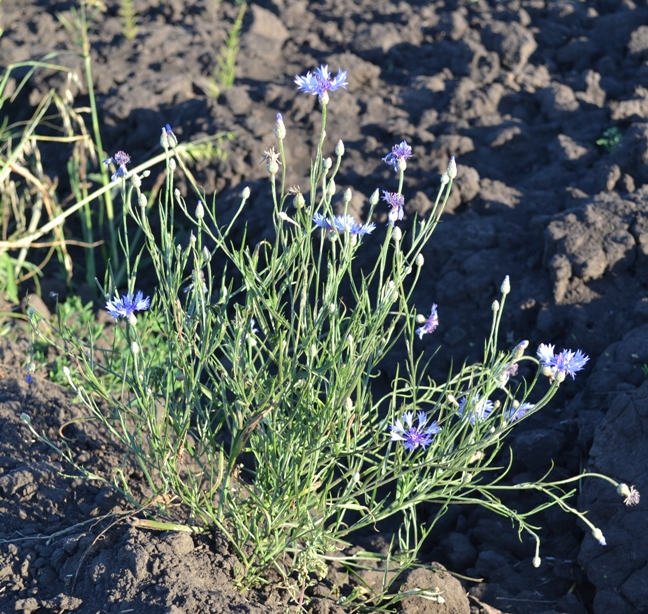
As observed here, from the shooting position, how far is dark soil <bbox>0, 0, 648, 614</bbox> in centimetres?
234

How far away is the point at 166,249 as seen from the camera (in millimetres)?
2100

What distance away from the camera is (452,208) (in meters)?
3.89

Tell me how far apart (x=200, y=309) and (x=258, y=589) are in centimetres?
75

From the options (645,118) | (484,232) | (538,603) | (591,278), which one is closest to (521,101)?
(645,118)

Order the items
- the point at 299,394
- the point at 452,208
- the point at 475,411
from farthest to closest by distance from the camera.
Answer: the point at 452,208 → the point at 299,394 → the point at 475,411

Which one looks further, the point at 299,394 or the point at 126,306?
the point at 299,394

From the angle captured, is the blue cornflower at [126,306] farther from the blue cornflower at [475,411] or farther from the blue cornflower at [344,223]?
the blue cornflower at [475,411]

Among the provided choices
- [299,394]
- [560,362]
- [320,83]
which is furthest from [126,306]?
[560,362]

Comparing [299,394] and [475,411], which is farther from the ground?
[475,411]

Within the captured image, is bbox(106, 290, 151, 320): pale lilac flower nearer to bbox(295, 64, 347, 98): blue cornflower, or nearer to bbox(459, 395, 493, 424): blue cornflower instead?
bbox(295, 64, 347, 98): blue cornflower

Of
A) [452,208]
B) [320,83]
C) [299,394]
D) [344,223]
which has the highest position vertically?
[320,83]

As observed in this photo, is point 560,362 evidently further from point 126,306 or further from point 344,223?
point 126,306

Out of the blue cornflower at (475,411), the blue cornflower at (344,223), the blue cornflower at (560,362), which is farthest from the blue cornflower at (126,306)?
the blue cornflower at (560,362)

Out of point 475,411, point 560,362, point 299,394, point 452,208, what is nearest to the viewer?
point 560,362
